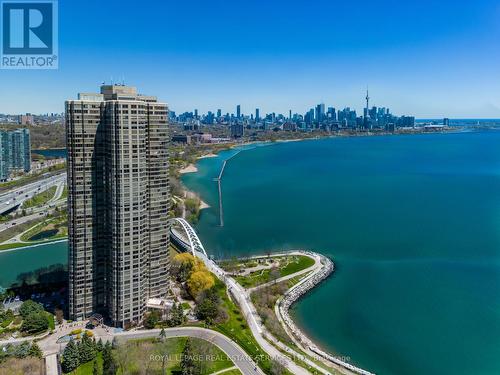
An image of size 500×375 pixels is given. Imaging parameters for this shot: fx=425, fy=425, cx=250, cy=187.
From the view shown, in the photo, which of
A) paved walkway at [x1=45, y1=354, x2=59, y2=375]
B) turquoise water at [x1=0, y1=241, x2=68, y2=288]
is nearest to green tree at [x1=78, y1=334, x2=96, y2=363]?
paved walkway at [x1=45, y1=354, x2=59, y2=375]

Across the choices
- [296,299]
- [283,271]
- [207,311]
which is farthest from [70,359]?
[283,271]

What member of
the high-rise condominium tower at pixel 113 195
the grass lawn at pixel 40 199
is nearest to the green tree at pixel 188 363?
the high-rise condominium tower at pixel 113 195

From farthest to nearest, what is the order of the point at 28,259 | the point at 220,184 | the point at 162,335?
the point at 220,184 → the point at 28,259 → the point at 162,335

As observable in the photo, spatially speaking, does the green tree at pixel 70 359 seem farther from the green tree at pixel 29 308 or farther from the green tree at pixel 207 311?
the green tree at pixel 207 311

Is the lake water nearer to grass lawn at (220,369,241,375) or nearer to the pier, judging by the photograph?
the pier

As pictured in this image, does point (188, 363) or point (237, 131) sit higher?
point (237, 131)

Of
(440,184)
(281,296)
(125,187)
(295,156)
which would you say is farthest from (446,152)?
(125,187)

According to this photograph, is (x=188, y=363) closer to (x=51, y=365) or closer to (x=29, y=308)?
(x=51, y=365)
